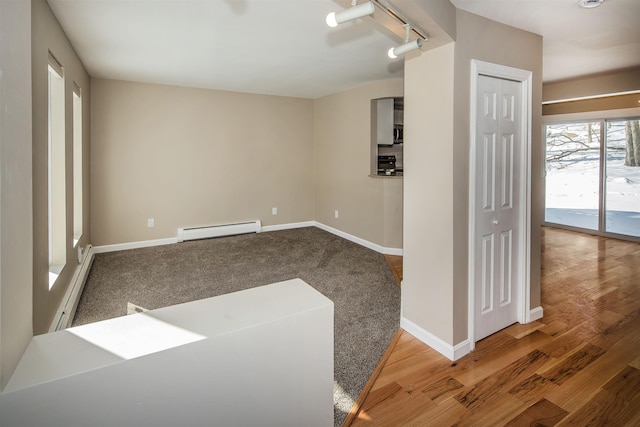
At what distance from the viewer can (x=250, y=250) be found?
4973mm

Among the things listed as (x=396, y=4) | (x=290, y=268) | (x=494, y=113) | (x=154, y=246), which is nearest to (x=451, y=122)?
(x=494, y=113)

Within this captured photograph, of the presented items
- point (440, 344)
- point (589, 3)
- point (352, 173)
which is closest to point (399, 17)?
point (589, 3)

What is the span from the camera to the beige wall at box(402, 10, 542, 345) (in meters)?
2.26

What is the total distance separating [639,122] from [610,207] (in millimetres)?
1349

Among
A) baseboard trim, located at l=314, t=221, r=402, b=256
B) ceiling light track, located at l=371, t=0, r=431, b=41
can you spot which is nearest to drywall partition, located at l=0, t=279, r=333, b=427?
ceiling light track, located at l=371, t=0, r=431, b=41

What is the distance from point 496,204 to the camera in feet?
8.44

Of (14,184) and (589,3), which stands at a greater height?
(589,3)

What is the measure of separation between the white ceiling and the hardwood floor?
2095 millimetres

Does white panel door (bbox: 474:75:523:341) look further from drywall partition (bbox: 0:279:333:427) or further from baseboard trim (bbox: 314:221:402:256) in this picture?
baseboard trim (bbox: 314:221:402:256)

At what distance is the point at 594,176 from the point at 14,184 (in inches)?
290

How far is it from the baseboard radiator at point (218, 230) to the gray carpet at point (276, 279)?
15 centimetres

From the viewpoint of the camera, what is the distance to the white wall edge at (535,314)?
9.25ft

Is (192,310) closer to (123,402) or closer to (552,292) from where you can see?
(123,402)

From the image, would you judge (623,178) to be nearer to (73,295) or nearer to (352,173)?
(352,173)
